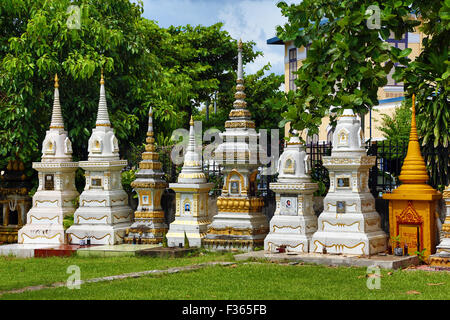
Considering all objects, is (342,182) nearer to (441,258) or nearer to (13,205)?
(441,258)

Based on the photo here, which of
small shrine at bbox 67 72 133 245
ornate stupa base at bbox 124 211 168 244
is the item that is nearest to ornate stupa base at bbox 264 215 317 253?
ornate stupa base at bbox 124 211 168 244

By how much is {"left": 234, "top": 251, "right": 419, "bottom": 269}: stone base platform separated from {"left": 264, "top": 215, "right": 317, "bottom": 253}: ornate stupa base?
54 cm

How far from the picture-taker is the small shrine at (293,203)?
16.4m

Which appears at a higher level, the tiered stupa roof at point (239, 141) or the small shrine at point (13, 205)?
the tiered stupa roof at point (239, 141)

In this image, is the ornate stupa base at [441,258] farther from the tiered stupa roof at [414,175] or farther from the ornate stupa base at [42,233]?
the ornate stupa base at [42,233]

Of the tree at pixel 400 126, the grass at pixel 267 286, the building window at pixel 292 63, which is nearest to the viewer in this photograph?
the grass at pixel 267 286

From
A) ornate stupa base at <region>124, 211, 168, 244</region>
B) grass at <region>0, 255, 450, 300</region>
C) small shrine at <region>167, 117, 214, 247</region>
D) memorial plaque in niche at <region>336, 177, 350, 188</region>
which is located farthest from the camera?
ornate stupa base at <region>124, 211, 168, 244</region>

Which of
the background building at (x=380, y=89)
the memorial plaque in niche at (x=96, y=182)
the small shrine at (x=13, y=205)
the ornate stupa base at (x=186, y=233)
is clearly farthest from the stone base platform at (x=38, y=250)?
the background building at (x=380, y=89)

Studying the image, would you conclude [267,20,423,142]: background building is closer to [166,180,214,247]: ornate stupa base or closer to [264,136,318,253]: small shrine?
[166,180,214,247]: ornate stupa base

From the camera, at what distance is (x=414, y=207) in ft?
50.7

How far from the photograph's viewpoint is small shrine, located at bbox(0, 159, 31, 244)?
2036 cm

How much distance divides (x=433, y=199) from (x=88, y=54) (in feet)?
33.4

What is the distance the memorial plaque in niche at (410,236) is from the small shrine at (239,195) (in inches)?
128

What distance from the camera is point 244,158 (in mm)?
17484
